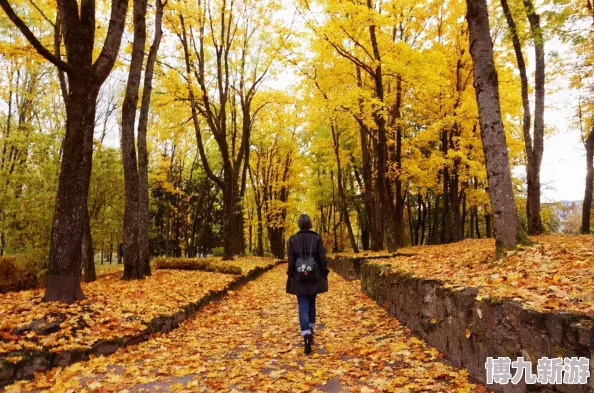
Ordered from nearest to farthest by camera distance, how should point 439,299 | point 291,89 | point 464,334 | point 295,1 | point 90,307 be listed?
point 464,334
point 439,299
point 90,307
point 295,1
point 291,89

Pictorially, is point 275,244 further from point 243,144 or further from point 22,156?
point 22,156

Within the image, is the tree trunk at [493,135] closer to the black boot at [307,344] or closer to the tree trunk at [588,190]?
the black boot at [307,344]

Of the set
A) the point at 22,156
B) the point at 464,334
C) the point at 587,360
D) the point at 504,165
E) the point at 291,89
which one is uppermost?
the point at 291,89

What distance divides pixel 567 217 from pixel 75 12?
219 ft

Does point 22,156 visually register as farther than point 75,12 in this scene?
Yes

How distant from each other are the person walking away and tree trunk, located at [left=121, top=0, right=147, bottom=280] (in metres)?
7.01

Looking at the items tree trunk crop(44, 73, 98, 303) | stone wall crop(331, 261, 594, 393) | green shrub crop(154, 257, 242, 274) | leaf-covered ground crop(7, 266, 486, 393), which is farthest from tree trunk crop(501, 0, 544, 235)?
tree trunk crop(44, 73, 98, 303)

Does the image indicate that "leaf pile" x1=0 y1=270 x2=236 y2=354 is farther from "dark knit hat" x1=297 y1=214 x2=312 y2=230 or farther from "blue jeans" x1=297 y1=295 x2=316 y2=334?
"dark knit hat" x1=297 y1=214 x2=312 y2=230

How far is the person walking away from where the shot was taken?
219 inches

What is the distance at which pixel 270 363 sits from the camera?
5.12 meters

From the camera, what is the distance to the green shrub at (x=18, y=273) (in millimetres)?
12031

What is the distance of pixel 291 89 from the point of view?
23000 millimetres

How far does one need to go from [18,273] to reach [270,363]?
36.6 ft

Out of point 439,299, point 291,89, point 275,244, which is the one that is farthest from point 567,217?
point 439,299
